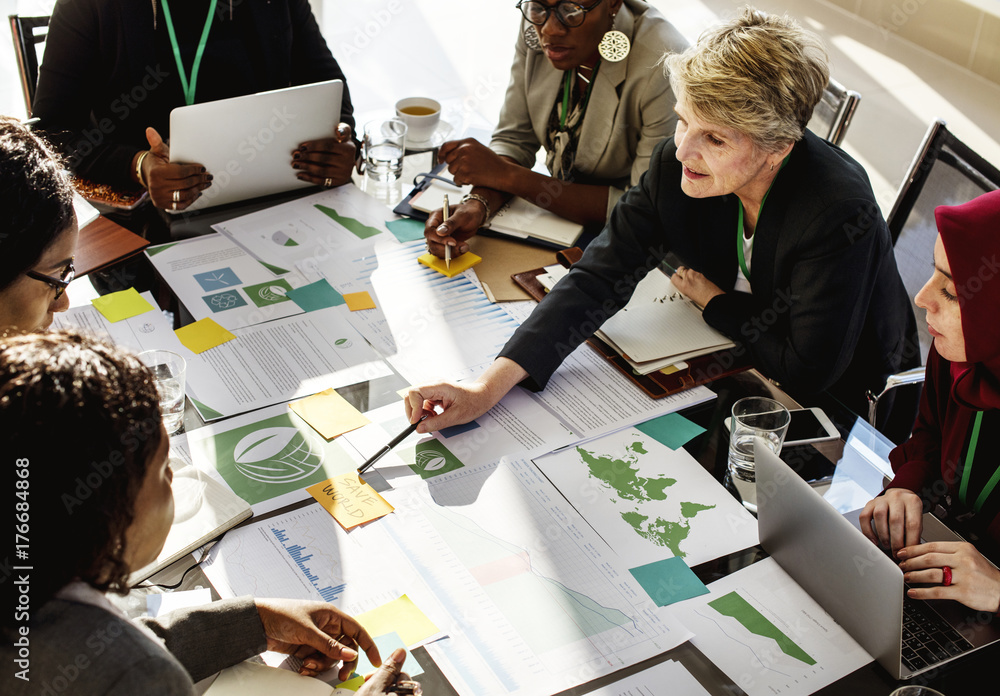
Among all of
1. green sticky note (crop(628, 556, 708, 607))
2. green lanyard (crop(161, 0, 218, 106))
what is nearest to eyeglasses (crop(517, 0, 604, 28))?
green lanyard (crop(161, 0, 218, 106))

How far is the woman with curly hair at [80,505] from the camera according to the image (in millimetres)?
753

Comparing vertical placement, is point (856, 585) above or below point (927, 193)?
below

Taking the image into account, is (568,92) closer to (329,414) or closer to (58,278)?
(329,414)

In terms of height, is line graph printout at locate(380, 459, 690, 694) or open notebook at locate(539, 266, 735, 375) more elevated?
open notebook at locate(539, 266, 735, 375)

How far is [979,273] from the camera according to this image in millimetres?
1271

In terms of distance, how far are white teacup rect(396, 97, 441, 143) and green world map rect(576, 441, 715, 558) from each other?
49.9 inches

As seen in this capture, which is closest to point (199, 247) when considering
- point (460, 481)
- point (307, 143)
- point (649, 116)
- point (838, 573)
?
point (307, 143)

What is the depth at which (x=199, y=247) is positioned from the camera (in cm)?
197

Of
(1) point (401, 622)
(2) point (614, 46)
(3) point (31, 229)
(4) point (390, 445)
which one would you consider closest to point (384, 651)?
(1) point (401, 622)

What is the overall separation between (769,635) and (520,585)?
357 mm

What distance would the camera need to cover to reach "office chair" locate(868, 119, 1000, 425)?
6.11 ft

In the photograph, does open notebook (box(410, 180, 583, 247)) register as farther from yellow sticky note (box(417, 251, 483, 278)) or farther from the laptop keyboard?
the laptop keyboard

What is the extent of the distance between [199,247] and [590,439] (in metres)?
1.06

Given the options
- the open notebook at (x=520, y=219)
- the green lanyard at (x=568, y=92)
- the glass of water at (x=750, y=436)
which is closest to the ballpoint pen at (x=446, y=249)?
the open notebook at (x=520, y=219)
